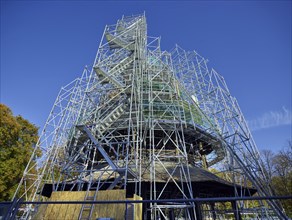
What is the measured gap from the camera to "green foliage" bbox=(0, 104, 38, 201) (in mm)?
16969

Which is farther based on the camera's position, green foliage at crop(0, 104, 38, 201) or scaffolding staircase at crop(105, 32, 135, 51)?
green foliage at crop(0, 104, 38, 201)

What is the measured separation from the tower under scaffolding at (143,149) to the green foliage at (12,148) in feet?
7.22

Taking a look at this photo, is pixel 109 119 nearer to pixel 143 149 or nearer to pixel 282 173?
pixel 143 149

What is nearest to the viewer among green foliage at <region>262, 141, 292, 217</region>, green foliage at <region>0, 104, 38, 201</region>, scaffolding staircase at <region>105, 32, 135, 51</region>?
scaffolding staircase at <region>105, 32, 135, 51</region>

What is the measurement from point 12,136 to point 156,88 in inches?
628

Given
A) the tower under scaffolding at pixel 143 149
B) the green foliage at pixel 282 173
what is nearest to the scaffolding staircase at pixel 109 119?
the tower under scaffolding at pixel 143 149

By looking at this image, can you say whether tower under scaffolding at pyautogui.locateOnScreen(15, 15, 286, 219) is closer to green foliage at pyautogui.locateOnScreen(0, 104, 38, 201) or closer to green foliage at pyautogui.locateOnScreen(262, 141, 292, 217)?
green foliage at pyautogui.locateOnScreen(0, 104, 38, 201)

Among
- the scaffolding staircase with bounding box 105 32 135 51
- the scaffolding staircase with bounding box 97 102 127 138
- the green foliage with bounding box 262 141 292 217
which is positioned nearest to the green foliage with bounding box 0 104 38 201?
the scaffolding staircase with bounding box 97 102 127 138

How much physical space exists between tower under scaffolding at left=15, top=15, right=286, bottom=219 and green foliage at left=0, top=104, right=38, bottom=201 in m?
2.20

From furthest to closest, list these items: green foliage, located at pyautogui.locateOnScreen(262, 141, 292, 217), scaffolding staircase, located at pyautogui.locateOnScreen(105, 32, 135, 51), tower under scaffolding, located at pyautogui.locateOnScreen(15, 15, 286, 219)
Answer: green foliage, located at pyautogui.locateOnScreen(262, 141, 292, 217) → scaffolding staircase, located at pyautogui.locateOnScreen(105, 32, 135, 51) → tower under scaffolding, located at pyautogui.locateOnScreen(15, 15, 286, 219)

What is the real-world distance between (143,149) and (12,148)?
587 inches

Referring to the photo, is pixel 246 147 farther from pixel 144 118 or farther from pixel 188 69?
pixel 188 69

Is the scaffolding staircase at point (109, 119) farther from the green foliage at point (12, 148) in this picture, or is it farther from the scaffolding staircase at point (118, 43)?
the green foliage at point (12, 148)

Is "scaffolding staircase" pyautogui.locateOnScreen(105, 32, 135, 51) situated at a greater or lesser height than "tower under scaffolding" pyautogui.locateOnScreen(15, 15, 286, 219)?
greater
